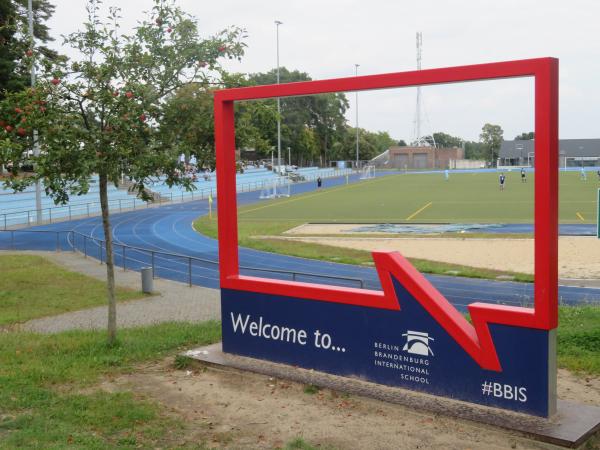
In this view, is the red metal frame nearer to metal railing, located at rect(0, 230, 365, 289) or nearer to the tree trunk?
the tree trunk

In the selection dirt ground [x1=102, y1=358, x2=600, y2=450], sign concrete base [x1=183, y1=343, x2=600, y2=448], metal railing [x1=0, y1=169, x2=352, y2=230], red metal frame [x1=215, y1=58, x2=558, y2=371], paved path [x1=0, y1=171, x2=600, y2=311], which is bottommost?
paved path [x1=0, y1=171, x2=600, y2=311]

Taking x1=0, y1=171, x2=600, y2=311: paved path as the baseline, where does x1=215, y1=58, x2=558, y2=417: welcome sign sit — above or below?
above

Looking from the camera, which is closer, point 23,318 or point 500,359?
point 500,359

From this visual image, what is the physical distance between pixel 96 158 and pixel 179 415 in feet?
12.1

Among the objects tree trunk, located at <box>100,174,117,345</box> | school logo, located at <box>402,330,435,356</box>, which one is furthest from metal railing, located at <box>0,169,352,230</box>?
school logo, located at <box>402,330,435,356</box>

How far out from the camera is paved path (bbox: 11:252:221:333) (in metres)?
13.8

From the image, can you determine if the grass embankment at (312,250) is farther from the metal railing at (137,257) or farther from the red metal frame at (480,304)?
the red metal frame at (480,304)

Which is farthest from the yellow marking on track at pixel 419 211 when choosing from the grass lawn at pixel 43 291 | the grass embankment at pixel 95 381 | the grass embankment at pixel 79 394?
the grass embankment at pixel 79 394

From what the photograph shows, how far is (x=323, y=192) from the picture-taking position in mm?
62219

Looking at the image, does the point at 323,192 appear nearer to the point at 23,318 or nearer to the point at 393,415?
the point at 23,318

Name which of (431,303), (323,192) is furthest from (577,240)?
(323,192)

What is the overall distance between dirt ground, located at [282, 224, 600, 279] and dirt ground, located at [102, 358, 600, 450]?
43.3 feet

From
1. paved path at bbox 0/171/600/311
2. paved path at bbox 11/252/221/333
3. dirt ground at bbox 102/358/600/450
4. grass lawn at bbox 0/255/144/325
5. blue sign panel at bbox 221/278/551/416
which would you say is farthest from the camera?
paved path at bbox 0/171/600/311

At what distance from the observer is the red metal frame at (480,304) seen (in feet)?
22.5
